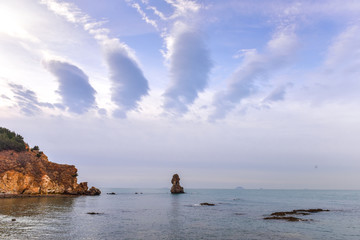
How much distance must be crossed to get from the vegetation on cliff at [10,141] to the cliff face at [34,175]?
15.2 ft

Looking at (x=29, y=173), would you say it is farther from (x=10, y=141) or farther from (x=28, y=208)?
(x=28, y=208)

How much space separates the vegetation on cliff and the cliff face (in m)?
4.64

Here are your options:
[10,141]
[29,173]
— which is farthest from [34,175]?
[10,141]

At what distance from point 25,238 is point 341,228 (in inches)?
2120

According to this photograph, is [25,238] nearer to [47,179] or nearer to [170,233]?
[170,233]

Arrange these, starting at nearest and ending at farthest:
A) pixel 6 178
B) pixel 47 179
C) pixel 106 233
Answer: pixel 106 233
pixel 6 178
pixel 47 179

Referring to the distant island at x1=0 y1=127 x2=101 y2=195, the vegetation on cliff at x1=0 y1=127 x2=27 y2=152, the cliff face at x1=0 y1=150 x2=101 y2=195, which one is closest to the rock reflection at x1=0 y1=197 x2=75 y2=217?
the cliff face at x1=0 y1=150 x2=101 y2=195

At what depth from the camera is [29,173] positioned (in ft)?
347

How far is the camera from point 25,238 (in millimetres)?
31359

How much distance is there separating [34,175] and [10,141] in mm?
26974

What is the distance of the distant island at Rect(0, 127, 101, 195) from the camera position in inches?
3885

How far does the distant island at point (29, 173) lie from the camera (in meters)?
98.7

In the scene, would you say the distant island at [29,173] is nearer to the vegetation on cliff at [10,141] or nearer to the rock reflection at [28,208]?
the vegetation on cliff at [10,141]

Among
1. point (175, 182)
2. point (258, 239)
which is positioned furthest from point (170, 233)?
point (175, 182)
